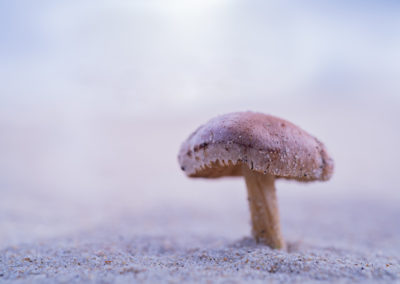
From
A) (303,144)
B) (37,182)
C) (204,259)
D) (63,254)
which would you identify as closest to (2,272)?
(63,254)

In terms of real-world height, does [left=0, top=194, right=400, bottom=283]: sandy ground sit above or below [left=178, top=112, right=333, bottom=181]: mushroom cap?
below

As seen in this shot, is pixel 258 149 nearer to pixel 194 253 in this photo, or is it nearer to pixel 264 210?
pixel 264 210

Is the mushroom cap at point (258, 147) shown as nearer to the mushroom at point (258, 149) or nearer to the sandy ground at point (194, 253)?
the mushroom at point (258, 149)

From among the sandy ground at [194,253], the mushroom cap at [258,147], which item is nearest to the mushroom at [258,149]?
the mushroom cap at [258,147]

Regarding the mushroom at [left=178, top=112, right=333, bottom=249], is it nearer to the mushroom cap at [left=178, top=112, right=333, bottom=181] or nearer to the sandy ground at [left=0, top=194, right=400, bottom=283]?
the mushroom cap at [left=178, top=112, right=333, bottom=181]

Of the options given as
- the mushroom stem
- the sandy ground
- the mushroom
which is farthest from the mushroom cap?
the sandy ground
